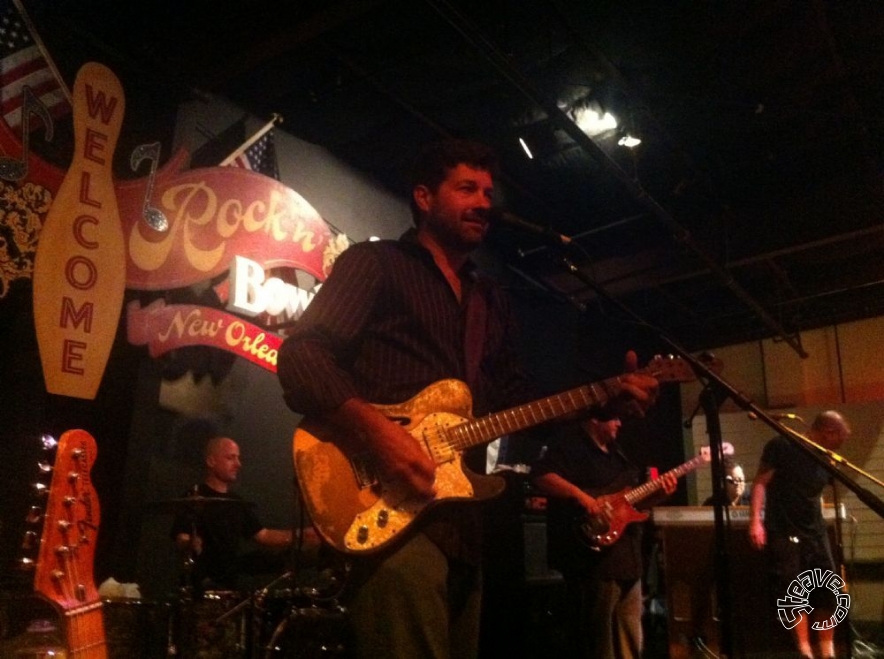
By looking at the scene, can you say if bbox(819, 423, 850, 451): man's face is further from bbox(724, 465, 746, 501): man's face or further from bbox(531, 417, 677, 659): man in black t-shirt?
bbox(531, 417, 677, 659): man in black t-shirt

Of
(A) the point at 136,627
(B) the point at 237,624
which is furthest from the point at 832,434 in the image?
(A) the point at 136,627

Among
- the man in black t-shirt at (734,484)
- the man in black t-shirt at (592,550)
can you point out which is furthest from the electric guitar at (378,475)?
the man in black t-shirt at (734,484)

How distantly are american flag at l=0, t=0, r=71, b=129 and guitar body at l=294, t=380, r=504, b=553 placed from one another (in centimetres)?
341

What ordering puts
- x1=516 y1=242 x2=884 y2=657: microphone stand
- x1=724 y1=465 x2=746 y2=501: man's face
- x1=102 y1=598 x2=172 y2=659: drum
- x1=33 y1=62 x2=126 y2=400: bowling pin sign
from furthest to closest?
x1=724 y1=465 x2=746 y2=501: man's face
x1=33 y1=62 x2=126 y2=400: bowling pin sign
x1=102 y1=598 x2=172 y2=659: drum
x1=516 y1=242 x2=884 y2=657: microphone stand

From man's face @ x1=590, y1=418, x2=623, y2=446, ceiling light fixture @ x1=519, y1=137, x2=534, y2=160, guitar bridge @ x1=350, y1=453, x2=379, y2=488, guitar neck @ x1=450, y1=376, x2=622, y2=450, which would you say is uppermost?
ceiling light fixture @ x1=519, y1=137, x2=534, y2=160

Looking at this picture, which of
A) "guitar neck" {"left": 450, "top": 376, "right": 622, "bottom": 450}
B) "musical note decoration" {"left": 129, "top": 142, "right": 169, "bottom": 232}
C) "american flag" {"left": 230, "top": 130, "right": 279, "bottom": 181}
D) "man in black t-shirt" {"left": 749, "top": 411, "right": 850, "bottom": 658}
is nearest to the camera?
"guitar neck" {"left": 450, "top": 376, "right": 622, "bottom": 450}

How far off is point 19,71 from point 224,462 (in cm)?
274

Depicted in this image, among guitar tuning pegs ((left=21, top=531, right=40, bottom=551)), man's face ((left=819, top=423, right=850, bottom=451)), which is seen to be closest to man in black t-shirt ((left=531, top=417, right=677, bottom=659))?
man's face ((left=819, top=423, right=850, bottom=451))

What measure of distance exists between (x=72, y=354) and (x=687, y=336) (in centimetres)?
941

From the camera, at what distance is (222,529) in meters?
4.95

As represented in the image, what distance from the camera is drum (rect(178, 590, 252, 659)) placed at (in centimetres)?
383

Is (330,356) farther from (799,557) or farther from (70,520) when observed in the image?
(799,557)

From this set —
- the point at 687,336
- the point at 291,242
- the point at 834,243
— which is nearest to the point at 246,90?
the point at 291,242

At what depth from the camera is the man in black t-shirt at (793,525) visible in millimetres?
5945
